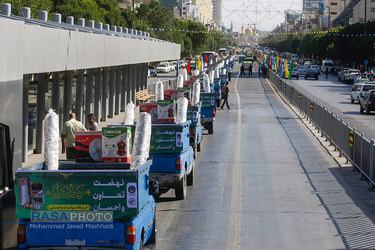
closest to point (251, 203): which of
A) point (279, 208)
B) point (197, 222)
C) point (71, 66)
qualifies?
point (279, 208)

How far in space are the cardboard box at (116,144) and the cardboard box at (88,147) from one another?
0.34 metres

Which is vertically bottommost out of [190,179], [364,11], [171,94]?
[190,179]

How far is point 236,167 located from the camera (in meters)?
23.0

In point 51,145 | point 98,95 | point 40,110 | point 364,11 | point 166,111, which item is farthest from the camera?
point 364,11

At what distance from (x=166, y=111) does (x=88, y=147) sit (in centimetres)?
861

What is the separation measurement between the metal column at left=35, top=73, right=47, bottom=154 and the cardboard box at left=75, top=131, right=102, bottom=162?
493 inches

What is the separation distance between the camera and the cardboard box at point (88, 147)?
41.7ft

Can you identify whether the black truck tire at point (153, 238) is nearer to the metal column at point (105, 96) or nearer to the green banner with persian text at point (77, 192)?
the green banner with persian text at point (77, 192)

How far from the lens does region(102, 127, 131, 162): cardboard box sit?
12.1 metres

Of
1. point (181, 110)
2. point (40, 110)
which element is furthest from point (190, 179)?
point (40, 110)

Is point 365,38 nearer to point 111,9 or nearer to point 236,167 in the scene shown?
point 111,9

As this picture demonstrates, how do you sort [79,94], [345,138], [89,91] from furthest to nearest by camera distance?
[89,91] → [79,94] → [345,138]

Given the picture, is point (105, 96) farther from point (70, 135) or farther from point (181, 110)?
point (70, 135)

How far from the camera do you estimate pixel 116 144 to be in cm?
1231
